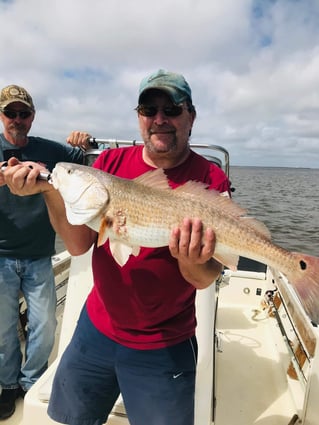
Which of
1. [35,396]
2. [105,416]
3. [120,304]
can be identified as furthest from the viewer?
[35,396]

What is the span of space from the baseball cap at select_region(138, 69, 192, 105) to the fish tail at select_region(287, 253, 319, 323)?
131 cm

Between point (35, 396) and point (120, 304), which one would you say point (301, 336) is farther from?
point (35, 396)

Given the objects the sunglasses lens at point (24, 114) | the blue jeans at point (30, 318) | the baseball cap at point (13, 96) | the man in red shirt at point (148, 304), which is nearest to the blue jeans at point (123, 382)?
the man in red shirt at point (148, 304)

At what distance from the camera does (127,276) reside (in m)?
2.33

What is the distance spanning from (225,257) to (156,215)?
524mm

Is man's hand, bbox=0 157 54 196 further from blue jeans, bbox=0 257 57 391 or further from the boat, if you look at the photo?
blue jeans, bbox=0 257 57 391

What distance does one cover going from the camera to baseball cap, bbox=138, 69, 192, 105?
242 cm

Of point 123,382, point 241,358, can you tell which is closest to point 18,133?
point 123,382

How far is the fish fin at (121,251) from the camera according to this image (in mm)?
2244

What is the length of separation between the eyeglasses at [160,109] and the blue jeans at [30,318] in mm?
2445

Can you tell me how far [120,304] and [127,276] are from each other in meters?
0.20

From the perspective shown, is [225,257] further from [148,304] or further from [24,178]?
[24,178]

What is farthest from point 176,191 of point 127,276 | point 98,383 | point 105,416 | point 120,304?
point 105,416

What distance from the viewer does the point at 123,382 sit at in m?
2.34
